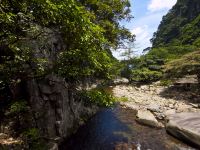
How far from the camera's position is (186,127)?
18656mm

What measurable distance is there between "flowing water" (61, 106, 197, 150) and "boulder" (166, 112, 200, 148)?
1.61ft

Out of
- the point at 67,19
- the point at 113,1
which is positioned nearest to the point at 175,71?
the point at 113,1

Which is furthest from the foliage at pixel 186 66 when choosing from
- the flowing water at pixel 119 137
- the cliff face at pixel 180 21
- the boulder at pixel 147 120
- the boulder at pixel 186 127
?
the cliff face at pixel 180 21

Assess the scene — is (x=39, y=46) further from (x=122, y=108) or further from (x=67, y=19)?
(x=122, y=108)

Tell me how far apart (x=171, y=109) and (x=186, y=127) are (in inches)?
336

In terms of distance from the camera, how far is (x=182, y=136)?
60.2 feet

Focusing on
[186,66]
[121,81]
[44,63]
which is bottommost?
[121,81]

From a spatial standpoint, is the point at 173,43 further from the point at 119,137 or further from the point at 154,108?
the point at 119,137

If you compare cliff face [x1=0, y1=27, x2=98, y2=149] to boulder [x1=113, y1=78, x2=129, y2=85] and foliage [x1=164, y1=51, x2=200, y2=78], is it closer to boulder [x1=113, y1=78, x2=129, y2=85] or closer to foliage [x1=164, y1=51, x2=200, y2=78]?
foliage [x1=164, y1=51, x2=200, y2=78]

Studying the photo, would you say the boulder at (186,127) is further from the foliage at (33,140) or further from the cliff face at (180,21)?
the cliff face at (180,21)

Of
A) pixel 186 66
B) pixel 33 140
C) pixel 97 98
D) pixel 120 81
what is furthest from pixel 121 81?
pixel 33 140

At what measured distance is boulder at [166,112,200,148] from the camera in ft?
57.4

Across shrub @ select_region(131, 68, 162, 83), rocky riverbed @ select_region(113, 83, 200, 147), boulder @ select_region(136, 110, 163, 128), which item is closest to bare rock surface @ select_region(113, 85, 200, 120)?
rocky riverbed @ select_region(113, 83, 200, 147)

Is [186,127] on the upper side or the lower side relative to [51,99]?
lower
